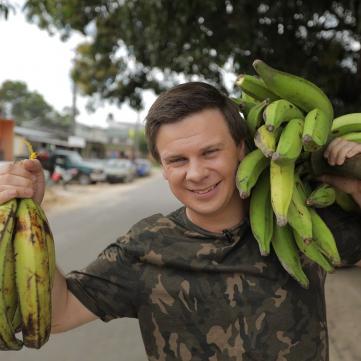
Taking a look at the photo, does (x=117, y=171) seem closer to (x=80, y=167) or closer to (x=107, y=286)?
(x=80, y=167)

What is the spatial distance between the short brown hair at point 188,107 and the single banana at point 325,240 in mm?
434

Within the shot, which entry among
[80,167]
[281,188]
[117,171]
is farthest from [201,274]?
[117,171]

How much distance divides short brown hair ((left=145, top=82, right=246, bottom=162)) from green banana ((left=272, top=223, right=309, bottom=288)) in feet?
1.30

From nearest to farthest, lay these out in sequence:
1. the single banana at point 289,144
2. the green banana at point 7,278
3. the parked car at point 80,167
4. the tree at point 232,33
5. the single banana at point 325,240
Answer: the green banana at point 7,278 < the single banana at point 289,144 < the single banana at point 325,240 < the tree at point 232,33 < the parked car at point 80,167

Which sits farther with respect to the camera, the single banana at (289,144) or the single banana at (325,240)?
the single banana at (325,240)

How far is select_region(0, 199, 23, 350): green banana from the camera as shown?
1415 mm

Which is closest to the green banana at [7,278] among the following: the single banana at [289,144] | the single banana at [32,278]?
the single banana at [32,278]

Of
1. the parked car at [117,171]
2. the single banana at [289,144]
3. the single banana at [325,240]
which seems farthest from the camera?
the parked car at [117,171]

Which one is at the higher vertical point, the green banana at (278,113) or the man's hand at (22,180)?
the green banana at (278,113)

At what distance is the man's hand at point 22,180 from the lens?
1.51m

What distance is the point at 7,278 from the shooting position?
56.5 inches

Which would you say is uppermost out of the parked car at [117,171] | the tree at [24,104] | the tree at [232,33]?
the tree at [232,33]

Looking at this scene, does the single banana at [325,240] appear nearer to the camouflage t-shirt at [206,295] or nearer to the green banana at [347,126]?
the camouflage t-shirt at [206,295]

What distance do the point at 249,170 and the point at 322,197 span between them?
32 cm
